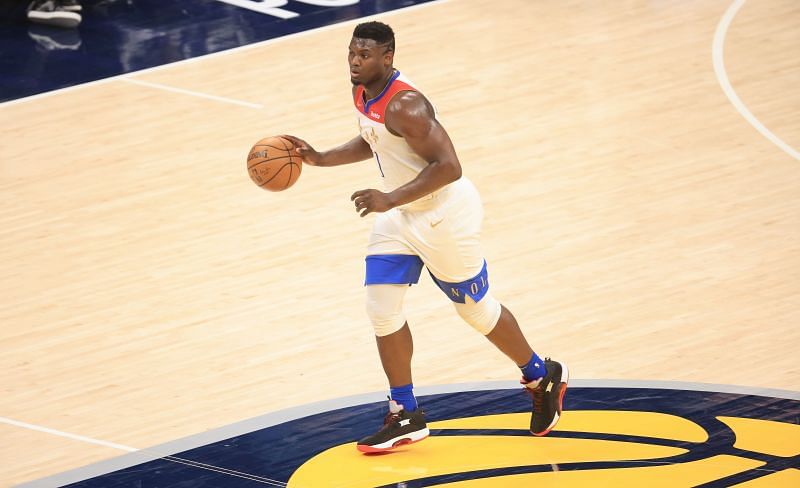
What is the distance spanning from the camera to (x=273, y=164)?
6.30m

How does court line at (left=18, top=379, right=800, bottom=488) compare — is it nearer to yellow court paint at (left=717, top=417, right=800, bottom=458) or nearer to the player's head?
yellow court paint at (left=717, top=417, right=800, bottom=458)

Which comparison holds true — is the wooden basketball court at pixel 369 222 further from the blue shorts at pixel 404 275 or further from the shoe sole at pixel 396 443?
the blue shorts at pixel 404 275

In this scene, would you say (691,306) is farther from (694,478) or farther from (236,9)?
(236,9)

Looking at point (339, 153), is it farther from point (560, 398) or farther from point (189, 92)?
point (189, 92)

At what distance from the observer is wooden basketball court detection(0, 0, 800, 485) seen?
23.8 feet

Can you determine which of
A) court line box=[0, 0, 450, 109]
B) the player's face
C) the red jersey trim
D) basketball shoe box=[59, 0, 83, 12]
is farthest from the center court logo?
basketball shoe box=[59, 0, 83, 12]

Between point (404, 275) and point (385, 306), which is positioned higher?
point (404, 275)

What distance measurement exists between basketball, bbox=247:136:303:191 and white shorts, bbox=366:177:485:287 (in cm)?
52

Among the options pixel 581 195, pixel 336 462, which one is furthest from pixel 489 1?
pixel 336 462

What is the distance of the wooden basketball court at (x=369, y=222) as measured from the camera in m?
7.27

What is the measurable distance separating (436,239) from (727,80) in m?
5.83

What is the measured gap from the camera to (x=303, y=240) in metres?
9.01

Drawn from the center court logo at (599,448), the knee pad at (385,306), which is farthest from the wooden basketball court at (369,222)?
the knee pad at (385,306)

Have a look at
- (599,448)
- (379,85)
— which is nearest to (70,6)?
(379,85)
